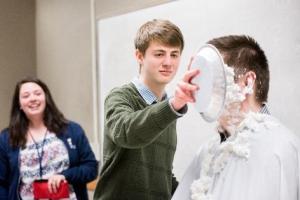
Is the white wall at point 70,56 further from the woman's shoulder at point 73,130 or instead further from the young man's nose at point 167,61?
the young man's nose at point 167,61

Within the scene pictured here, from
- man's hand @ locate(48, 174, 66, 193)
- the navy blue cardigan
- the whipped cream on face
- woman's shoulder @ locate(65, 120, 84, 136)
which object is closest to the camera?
the whipped cream on face

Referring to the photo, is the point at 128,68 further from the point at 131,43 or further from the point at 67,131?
the point at 67,131

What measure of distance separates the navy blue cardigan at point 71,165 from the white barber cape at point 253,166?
1094 mm

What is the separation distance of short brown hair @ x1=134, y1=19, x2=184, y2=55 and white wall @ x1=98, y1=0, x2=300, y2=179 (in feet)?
1.95

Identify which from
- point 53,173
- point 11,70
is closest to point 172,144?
point 53,173

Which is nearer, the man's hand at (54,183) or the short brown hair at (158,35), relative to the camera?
the short brown hair at (158,35)

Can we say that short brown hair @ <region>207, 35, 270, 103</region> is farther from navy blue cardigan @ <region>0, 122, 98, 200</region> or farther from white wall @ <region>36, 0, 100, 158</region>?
white wall @ <region>36, 0, 100, 158</region>

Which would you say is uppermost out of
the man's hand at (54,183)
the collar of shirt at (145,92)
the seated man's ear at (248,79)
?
the seated man's ear at (248,79)

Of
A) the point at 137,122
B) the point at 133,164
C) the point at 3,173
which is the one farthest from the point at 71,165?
the point at 137,122

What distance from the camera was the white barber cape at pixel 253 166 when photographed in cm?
102

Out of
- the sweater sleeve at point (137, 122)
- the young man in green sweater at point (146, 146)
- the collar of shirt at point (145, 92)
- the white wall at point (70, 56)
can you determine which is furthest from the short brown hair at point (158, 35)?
the white wall at point (70, 56)

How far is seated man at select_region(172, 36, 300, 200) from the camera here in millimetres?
1026

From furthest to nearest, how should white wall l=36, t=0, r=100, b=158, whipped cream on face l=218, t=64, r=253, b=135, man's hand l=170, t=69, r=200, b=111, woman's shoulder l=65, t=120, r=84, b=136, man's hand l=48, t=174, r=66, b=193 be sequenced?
white wall l=36, t=0, r=100, b=158
woman's shoulder l=65, t=120, r=84, b=136
man's hand l=48, t=174, r=66, b=193
whipped cream on face l=218, t=64, r=253, b=135
man's hand l=170, t=69, r=200, b=111

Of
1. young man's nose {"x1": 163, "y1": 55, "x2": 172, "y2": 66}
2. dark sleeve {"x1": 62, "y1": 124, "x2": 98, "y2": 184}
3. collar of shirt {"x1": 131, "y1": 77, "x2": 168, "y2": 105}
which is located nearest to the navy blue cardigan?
dark sleeve {"x1": 62, "y1": 124, "x2": 98, "y2": 184}
